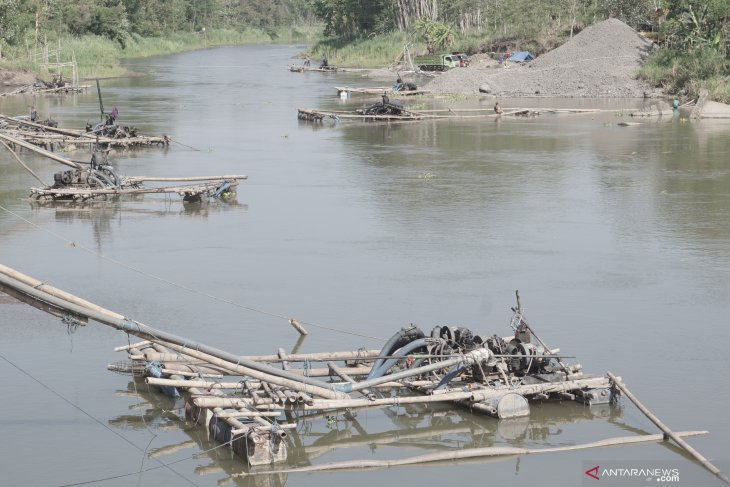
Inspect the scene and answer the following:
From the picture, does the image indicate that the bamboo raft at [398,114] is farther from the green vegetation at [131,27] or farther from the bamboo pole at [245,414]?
the bamboo pole at [245,414]

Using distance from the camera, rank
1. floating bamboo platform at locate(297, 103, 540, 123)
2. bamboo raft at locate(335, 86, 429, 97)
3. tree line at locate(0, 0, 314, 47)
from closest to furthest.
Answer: floating bamboo platform at locate(297, 103, 540, 123), bamboo raft at locate(335, 86, 429, 97), tree line at locate(0, 0, 314, 47)

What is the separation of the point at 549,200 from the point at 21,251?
1432cm

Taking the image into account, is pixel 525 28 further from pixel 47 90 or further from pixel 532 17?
pixel 47 90

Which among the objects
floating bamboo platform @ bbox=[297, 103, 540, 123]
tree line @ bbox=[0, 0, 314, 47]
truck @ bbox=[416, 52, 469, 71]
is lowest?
floating bamboo platform @ bbox=[297, 103, 540, 123]

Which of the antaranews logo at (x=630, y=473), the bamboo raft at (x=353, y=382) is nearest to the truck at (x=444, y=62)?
the bamboo raft at (x=353, y=382)

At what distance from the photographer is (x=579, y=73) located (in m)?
63.0

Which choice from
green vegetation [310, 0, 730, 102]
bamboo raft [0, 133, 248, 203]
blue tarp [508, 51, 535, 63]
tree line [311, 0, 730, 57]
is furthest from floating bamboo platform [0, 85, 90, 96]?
bamboo raft [0, 133, 248, 203]

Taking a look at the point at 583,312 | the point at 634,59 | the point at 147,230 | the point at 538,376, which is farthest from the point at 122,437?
the point at 634,59

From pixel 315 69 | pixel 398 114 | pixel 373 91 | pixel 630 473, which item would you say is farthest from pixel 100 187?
pixel 315 69

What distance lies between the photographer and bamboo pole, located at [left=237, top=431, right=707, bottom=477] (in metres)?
13.7

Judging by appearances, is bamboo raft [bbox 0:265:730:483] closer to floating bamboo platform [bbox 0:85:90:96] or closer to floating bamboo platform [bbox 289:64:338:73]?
floating bamboo platform [bbox 0:85:90:96]

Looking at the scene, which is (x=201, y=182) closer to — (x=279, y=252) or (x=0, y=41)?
(x=279, y=252)

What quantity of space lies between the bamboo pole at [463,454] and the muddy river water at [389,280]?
13 cm

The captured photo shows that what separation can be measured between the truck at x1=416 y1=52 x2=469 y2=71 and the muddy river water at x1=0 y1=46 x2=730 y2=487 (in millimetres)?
34809
